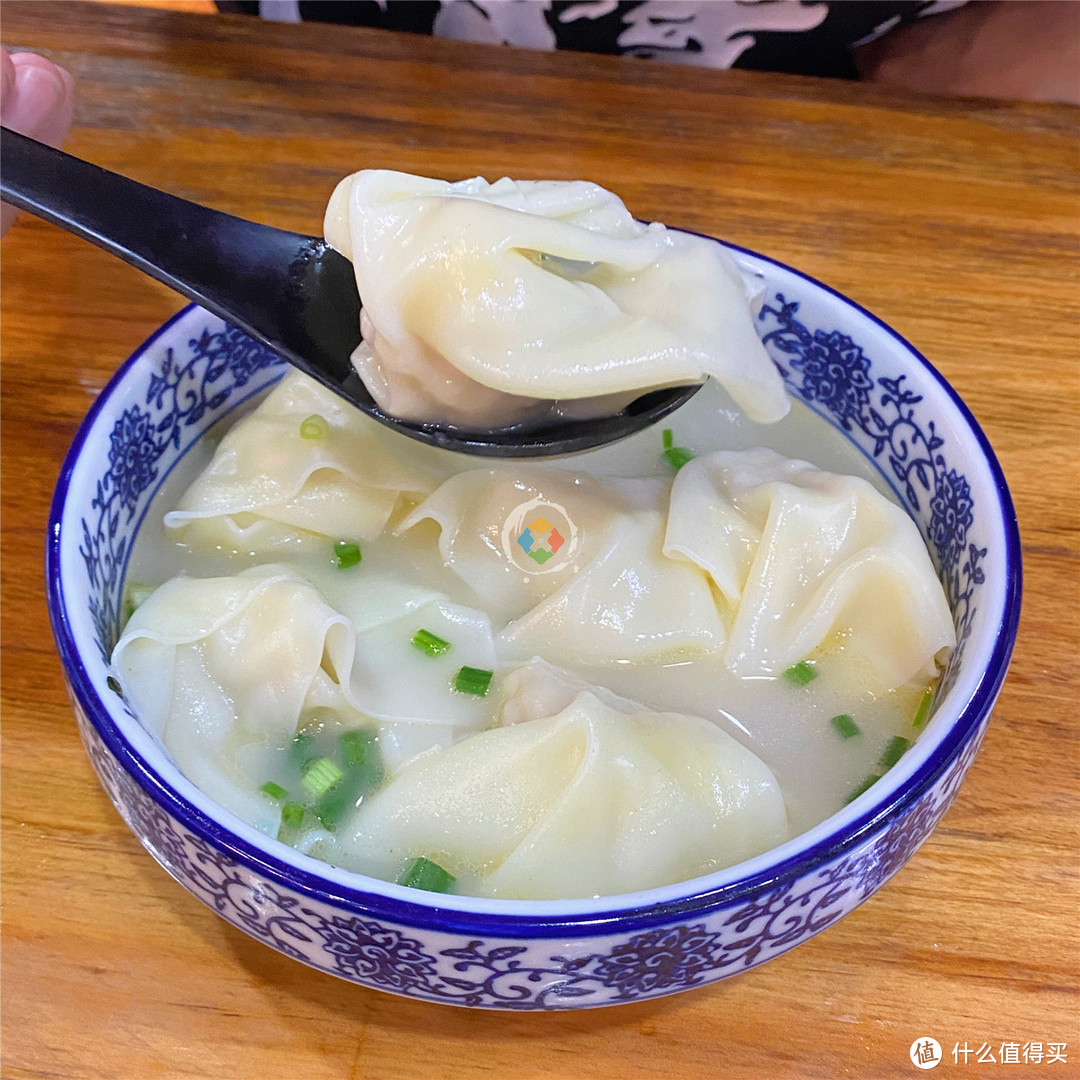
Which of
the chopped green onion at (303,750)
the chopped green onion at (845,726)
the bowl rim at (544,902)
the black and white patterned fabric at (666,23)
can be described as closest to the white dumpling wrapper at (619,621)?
the chopped green onion at (845,726)

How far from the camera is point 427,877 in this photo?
114cm

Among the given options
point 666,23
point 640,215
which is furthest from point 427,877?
point 666,23

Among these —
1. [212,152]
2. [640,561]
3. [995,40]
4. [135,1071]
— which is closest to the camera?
[135,1071]

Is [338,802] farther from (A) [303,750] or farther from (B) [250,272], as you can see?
(B) [250,272]

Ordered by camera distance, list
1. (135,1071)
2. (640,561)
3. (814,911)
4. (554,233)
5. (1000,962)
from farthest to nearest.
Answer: (640,561), (554,233), (1000,962), (135,1071), (814,911)

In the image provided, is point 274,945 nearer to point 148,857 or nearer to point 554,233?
point 148,857

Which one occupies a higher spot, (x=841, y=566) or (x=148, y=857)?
(x=841, y=566)

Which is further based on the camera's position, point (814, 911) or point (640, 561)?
point (640, 561)

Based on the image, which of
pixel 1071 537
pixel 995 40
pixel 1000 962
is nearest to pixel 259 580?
pixel 1000 962

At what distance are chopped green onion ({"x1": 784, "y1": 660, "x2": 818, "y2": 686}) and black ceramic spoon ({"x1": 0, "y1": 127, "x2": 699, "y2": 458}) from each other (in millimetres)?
385

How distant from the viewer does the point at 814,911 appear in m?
1.06

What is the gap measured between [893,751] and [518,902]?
0.60 metres

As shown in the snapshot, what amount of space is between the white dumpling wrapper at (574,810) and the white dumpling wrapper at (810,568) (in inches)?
9.7

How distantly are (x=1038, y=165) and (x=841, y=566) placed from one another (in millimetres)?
1629
